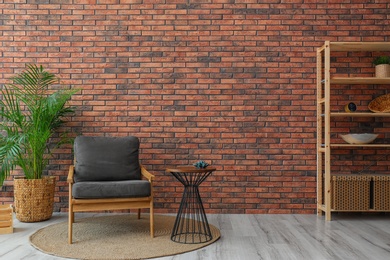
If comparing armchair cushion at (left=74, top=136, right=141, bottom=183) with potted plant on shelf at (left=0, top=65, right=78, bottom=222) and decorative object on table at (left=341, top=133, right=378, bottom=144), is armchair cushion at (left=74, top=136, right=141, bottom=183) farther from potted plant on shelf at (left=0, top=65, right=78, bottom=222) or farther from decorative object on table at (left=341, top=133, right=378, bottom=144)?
decorative object on table at (left=341, top=133, right=378, bottom=144)

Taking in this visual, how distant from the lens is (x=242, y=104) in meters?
4.47

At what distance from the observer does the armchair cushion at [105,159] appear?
3.79 meters

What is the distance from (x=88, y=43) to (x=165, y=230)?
96.0 inches

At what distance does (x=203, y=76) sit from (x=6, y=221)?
2.62 meters

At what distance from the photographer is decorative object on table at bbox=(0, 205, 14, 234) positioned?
3.54 metres

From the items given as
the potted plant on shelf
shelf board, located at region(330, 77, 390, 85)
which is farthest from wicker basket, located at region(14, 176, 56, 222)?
shelf board, located at region(330, 77, 390, 85)

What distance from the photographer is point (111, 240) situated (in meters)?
3.28

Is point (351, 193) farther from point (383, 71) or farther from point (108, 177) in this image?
point (108, 177)

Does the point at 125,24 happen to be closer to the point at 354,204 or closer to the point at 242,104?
the point at 242,104

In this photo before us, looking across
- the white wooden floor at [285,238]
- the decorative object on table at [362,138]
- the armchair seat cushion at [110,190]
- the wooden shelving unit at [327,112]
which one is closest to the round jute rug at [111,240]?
the white wooden floor at [285,238]

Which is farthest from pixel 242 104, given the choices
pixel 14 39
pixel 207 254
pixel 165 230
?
pixel 14 39

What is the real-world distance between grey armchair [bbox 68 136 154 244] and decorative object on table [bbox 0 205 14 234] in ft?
2.20

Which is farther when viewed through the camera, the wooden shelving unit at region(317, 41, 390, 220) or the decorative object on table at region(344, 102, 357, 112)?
the decorative object on table at region(344, 102, 357, 112)

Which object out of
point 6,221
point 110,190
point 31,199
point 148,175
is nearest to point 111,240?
point 110,190
